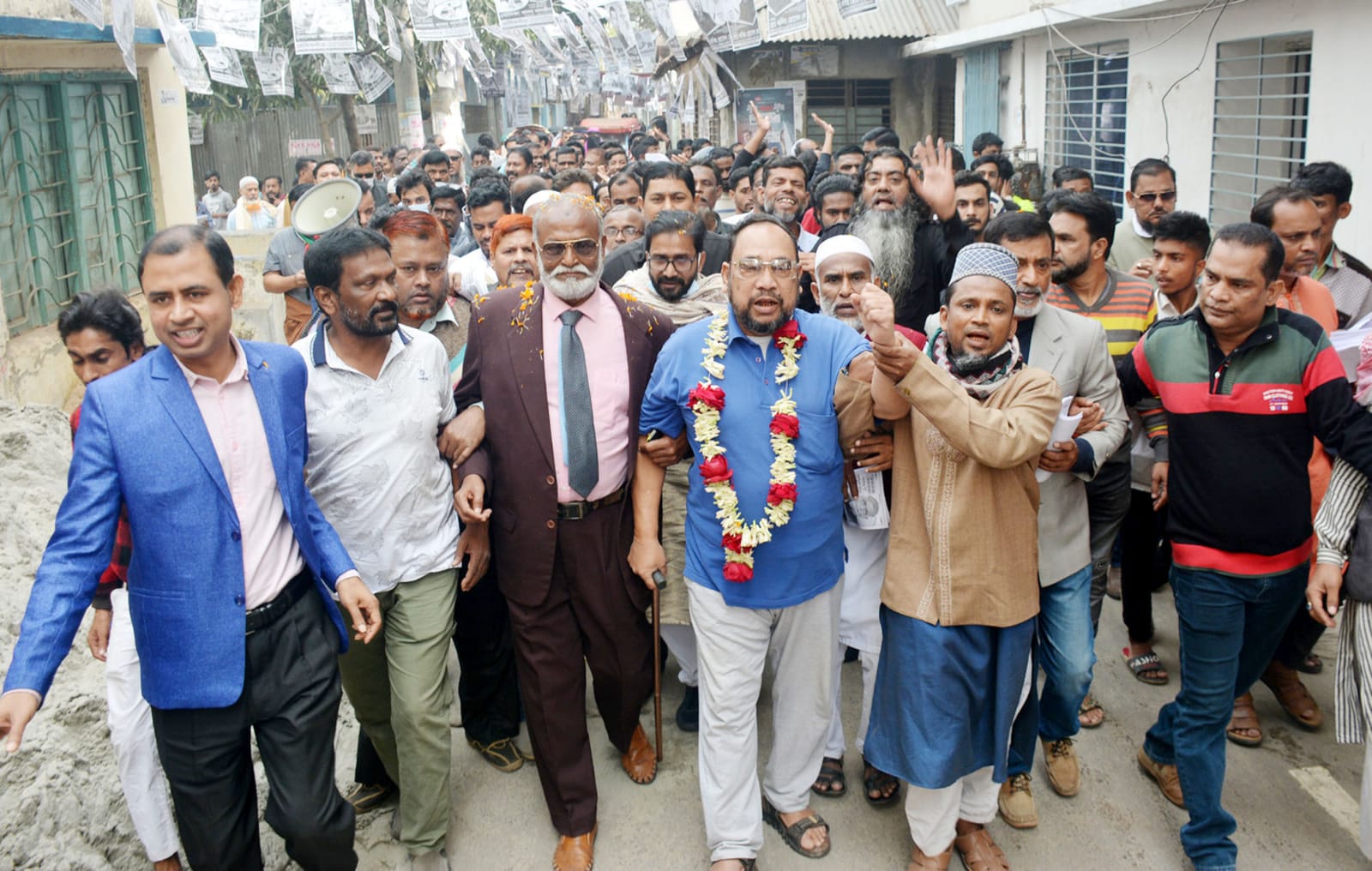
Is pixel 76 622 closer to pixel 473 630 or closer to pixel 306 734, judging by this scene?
pixel 306 734

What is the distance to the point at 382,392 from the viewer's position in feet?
11.6

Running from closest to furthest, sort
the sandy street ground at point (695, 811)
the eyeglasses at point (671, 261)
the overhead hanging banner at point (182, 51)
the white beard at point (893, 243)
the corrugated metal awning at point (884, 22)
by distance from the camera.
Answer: the sandy street ground at point (695, 811)
the eyeglasses at point (671, 261)
the white beard at point (893, 243)
the overhead hanging banner at point (182, 51)
the corrugated metal awning at point (884, 22)

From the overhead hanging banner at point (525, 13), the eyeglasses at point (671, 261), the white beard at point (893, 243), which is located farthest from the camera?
the overhead hanging banner at point (525, 13)

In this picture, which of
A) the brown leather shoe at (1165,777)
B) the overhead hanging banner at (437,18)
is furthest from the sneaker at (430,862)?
the overhead hanging banner at (437,18)

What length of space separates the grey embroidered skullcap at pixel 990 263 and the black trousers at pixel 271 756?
2157 mm

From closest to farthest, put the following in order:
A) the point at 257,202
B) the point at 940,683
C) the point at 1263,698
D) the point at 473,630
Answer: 1. the point at 940,683
2. the point at 473,630
3. the point at 1263,698
4. the point at 257,202

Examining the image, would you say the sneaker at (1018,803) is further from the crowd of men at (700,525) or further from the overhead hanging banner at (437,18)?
the overhead hanging banner at (437,18)

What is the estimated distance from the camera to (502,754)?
14.5ft

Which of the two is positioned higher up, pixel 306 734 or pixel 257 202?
pixel 257 202

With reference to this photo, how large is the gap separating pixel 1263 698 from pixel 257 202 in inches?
528

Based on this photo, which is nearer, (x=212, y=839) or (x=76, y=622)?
(x=76, y=622)

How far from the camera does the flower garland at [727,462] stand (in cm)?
340

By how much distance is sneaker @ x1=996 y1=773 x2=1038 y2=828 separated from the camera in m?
3.81

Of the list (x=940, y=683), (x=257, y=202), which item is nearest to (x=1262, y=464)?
(x=940, y=683)
